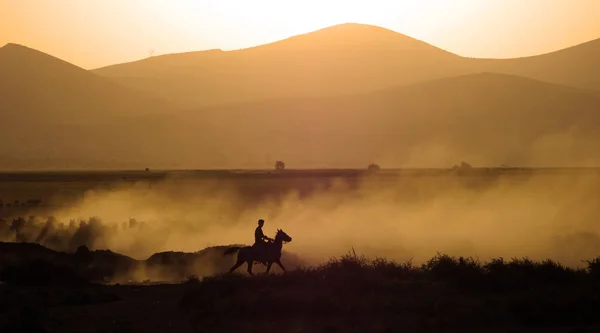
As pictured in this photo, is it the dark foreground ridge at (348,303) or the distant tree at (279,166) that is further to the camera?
the distant tree at (279,166)

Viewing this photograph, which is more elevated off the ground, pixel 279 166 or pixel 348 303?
pixel 279 166

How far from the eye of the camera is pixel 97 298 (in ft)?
78.2

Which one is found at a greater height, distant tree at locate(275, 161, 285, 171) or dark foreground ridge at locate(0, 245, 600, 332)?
distant tree at locate(275, 161, 285, 171)

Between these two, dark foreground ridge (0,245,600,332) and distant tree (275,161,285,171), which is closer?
dark foreground ridge (0,245,600,332)

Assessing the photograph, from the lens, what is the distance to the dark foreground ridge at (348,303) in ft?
60.9

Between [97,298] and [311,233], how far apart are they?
1352 inches

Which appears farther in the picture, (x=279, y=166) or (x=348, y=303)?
(x=279, y=166)

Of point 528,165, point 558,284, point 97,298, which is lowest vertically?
point 97,298

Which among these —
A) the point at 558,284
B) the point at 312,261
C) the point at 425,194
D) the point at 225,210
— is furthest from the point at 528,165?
the point at 558,284

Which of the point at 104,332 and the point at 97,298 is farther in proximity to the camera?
the point at 97,298

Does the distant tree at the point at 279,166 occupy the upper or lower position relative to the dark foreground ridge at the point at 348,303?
upper

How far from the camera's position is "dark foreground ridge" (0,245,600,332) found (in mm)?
18562

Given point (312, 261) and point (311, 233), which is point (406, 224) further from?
point (312, 261)

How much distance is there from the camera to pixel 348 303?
20172mm
